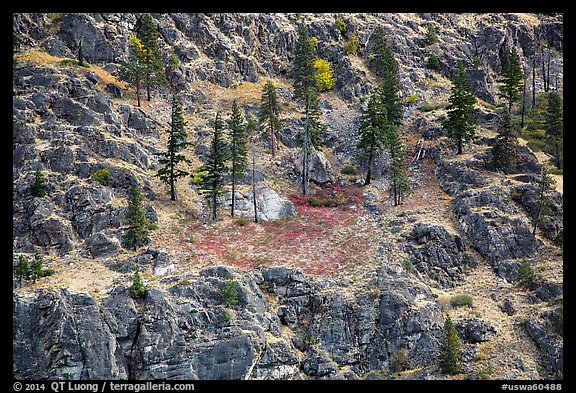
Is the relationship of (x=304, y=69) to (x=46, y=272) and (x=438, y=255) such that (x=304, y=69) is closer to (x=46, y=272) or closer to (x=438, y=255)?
(x=438, y=255)

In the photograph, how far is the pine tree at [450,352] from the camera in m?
33.1

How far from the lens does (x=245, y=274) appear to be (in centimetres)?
3894

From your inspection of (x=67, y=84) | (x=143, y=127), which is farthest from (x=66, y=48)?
(x=143, y=127)

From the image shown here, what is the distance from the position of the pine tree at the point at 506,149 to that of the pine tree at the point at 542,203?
6.23 meters

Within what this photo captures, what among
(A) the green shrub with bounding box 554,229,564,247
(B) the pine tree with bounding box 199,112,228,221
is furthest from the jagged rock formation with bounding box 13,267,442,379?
(A) the green shrub with bounding box 554,229,564,247

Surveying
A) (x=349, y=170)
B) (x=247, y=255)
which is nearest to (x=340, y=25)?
(x=349, y=170)

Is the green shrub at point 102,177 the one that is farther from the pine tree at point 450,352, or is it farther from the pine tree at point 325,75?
the pine tree at point 325,75

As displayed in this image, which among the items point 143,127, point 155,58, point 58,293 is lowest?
point 58,293

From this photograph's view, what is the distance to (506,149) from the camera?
52.5m

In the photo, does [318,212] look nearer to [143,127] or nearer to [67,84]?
[143,127]

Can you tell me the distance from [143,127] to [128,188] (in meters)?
12.7

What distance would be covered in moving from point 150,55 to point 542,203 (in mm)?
54303
